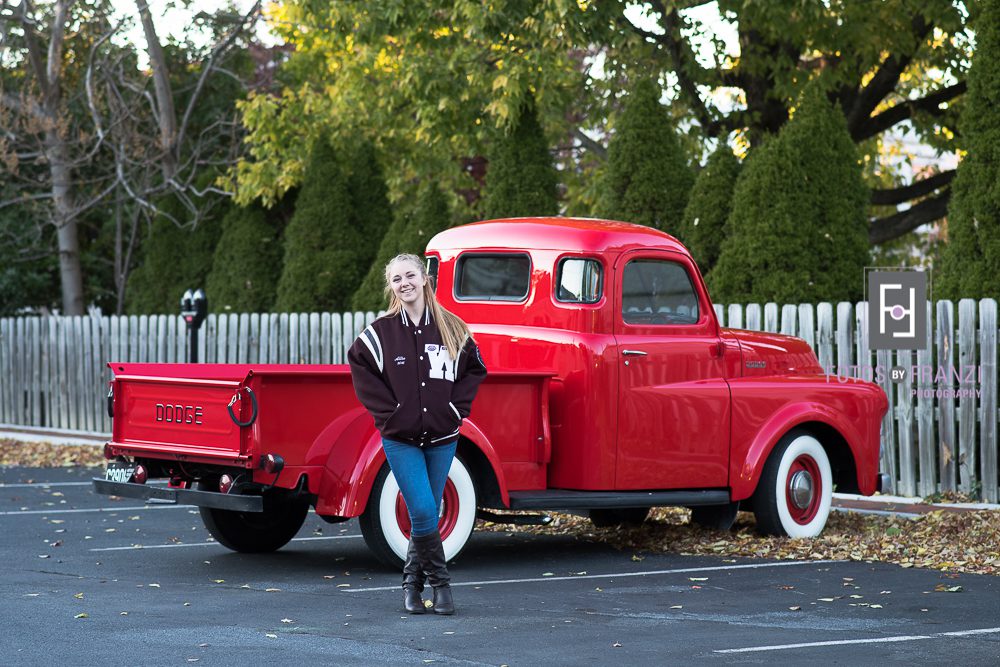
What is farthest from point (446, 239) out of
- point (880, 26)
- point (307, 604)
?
point (880, 26)

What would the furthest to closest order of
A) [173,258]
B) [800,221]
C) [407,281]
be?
[173,258] < [800,221] < [407,281]

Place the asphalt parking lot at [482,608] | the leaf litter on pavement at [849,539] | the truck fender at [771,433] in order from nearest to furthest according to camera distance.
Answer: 1. the asphalt parking lot at [482,608]
2. the leaf litter on pavement at [849,539]
3. the truck fender at [771,433]

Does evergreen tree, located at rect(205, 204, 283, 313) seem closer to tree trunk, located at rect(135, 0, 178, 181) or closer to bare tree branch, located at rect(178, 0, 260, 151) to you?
bare tree branch, located at rect(178, 0, 260, 151)

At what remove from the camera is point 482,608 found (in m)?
7.86

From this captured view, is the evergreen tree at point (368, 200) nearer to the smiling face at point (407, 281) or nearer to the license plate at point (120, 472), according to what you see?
the license plate at point (120, 472)

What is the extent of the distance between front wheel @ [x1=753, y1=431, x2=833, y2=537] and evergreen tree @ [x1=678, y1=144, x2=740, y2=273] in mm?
6685

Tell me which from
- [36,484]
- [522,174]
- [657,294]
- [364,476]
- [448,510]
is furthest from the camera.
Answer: [522,174]

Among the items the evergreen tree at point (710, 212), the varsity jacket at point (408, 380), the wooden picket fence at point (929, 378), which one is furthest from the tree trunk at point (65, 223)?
the varsity jacket at point (408, 380)

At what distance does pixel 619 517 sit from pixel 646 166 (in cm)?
722

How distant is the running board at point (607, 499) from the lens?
955cm

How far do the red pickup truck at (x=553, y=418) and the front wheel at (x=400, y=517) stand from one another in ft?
0.04

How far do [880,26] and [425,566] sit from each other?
14.6 meters

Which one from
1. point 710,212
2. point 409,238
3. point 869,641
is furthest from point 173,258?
point 869,641

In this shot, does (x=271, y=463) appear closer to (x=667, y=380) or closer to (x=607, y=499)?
(x=607, y=499)
